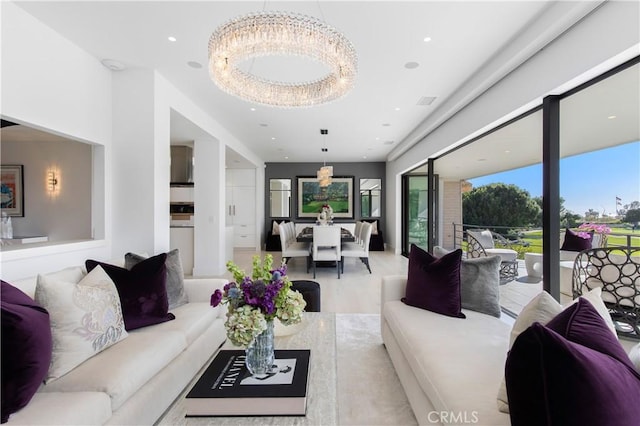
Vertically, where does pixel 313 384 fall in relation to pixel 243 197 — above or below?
below

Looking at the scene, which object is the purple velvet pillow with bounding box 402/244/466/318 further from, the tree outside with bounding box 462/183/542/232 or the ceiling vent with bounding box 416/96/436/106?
the ceiling vent with bounding box 416/96/436/106

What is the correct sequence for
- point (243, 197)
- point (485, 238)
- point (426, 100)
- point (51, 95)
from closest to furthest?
point (51, 95), point (426, 100), point (485, 238), point (243, 197)

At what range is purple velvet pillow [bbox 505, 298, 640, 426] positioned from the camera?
31.7 inches

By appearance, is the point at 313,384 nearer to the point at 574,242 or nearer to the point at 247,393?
the point at 247,393

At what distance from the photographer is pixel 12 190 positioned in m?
4.43

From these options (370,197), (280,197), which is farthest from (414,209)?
(280,197)

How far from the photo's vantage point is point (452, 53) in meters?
3.00

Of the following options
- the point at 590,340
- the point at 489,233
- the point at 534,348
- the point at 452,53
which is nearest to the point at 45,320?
the point at 534,348

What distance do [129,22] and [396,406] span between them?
141 inches

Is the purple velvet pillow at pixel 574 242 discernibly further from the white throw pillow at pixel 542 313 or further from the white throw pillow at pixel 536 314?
the white throw pillow at pixel 536 314

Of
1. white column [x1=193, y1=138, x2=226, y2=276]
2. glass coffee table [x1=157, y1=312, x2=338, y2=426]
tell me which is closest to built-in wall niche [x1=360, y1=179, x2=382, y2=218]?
white column [x1=193, y1=138, x2=226, y2=276]

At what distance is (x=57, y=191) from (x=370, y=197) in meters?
7.99

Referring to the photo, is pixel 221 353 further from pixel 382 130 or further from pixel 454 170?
pixel 454 170

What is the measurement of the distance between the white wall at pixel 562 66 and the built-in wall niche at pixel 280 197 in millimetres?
6482
